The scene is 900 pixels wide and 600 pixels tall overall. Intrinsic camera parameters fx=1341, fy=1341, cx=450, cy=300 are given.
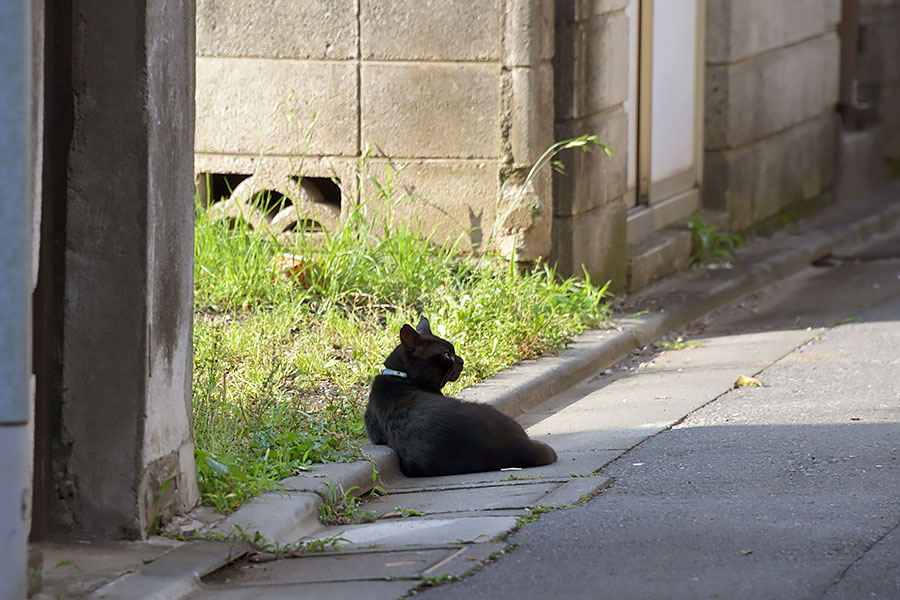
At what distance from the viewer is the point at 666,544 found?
4418 millimetres

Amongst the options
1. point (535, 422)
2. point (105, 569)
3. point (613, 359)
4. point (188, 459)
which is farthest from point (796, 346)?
point (105, 569)

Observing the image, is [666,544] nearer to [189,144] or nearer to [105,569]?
[105,569]

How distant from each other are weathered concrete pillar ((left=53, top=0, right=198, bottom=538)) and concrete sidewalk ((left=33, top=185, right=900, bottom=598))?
0.21m

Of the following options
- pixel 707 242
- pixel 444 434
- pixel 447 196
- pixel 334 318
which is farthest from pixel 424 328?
pixel 707 242

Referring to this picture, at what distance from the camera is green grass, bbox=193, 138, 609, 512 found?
5.75 metres

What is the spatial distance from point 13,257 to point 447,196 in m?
5.06

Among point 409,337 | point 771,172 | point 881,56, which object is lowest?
point 409,337

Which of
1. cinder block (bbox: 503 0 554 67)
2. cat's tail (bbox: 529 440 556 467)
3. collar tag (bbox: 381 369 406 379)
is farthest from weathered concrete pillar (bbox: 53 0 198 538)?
cinder block (bbox: 503 0 554 67)

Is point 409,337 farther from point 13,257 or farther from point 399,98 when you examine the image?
point 399,98

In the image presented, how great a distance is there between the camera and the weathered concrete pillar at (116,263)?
434cm

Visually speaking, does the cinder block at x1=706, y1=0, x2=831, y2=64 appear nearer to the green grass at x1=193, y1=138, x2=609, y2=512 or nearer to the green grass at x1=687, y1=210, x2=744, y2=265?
the green grass at x1=687, y1=210, x2=744, y2=265

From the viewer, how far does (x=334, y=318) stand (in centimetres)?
741

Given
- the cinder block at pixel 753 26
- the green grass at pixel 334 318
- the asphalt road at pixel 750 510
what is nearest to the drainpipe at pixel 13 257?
the asphalt road at pixel 750 510

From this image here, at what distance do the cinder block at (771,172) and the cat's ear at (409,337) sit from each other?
5713mm
